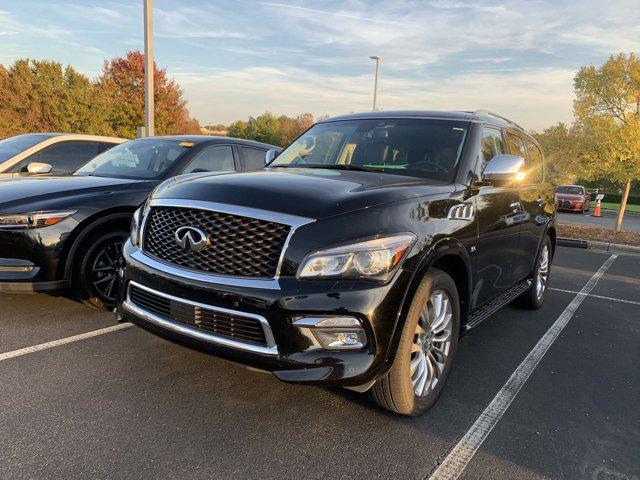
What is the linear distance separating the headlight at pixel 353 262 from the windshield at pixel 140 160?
313 cm

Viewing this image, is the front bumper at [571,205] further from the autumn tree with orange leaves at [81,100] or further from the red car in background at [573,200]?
the autumn tree with orange leaves at [81,100]

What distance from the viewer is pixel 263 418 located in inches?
109

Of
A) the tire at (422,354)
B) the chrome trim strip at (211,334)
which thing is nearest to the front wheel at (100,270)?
the chrome trim strip at (211,334)

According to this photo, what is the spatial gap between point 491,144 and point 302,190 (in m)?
2.07

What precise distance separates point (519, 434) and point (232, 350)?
67.5 inches

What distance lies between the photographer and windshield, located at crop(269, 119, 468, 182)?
3549 millimetres

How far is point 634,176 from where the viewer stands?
1257cm

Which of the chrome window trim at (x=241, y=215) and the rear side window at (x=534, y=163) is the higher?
the rear side window at (x=534, y=163)

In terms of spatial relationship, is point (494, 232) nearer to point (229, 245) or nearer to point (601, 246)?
point (229, 245)

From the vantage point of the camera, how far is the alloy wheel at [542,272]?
5415 mm

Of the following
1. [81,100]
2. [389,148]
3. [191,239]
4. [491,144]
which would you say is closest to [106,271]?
[191,239]

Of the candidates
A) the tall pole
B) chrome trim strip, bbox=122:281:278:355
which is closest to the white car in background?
the tall pole

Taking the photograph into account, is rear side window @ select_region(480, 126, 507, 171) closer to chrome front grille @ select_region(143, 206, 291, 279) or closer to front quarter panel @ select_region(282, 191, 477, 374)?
front quarter panel @ select_region(282, 191, 477, 374)

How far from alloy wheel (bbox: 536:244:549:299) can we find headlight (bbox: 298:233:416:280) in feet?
11.6
